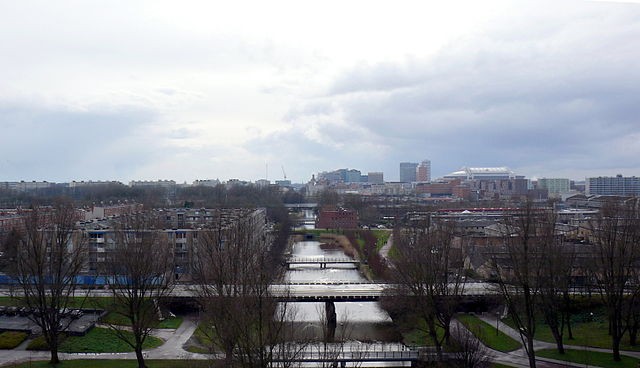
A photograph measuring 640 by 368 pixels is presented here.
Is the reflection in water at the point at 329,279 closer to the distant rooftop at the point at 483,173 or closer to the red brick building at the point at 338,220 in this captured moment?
the red brick building at the point at 338,220

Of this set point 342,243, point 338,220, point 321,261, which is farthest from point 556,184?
point 321,261

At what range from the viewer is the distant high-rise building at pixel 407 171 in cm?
11131

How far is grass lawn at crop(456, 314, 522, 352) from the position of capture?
8.55 m

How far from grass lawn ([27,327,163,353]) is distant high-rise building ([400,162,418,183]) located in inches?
4092

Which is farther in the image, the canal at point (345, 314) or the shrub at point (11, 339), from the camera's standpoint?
the canal at point (345, 314)

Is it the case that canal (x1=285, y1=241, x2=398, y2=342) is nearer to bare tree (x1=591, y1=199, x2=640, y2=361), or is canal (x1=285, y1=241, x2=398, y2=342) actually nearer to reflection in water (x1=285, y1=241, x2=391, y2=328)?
reflection in water (x1=285, y1=241, x2=391, y2=328)

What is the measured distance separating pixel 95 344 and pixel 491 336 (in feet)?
20.8

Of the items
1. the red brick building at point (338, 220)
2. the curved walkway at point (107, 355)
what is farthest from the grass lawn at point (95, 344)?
the red brick building at point (338, 220)

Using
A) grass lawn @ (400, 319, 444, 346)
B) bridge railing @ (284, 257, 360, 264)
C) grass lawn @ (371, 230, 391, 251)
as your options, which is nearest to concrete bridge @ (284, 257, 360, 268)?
bridge railing @ (284, 257, 360, 264)

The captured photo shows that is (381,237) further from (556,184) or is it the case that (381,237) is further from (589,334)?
(556,184)

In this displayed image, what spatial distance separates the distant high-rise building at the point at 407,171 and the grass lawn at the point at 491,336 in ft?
334

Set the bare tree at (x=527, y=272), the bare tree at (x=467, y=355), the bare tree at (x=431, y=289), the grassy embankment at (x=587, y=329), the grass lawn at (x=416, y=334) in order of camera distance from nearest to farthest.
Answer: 1. the bare tree at (x=467, y=355)
2. the bare tree at (x=527, y=272)
3. the bare tree at (x=431, y=289)
4. the grassy embankment at (x=587, y=329)
5. the grass lawn at (x=416, y=334)

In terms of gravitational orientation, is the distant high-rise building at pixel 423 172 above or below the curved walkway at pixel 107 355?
above

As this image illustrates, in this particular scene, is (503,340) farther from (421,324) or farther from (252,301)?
(252,301)
